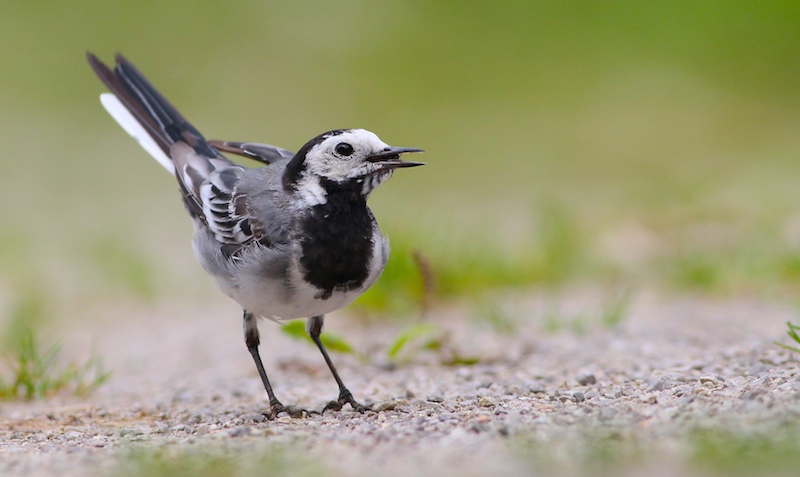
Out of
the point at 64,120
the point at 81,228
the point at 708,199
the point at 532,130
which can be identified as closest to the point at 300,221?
the point at 708,199

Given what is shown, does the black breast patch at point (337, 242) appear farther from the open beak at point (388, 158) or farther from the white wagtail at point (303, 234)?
the open beak at point (388, 158)

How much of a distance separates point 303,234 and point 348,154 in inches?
18.6

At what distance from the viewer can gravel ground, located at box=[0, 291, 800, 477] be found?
A: 3.54m

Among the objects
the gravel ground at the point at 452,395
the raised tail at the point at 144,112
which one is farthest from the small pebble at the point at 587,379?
the raised tail at the point at 144,112

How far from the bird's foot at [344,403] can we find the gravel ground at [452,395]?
62 mm

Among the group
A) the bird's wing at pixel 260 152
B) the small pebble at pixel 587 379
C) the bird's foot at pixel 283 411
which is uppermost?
the bird's wing at pixel 260 152

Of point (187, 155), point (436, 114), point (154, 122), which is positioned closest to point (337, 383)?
point (187, 155)

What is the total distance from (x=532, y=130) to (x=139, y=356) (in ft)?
34.3

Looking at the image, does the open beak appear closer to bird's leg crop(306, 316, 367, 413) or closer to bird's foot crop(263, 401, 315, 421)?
bird's leg crop(306, 316, 367, 413)

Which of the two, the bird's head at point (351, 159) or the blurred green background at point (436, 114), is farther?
the blurred green background at point (436, 114)

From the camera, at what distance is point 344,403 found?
527 centimetres

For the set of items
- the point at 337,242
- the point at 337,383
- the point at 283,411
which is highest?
Result: the point at 337,242

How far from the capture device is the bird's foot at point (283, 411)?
199 inches

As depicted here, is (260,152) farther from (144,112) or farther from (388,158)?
(388,158)
